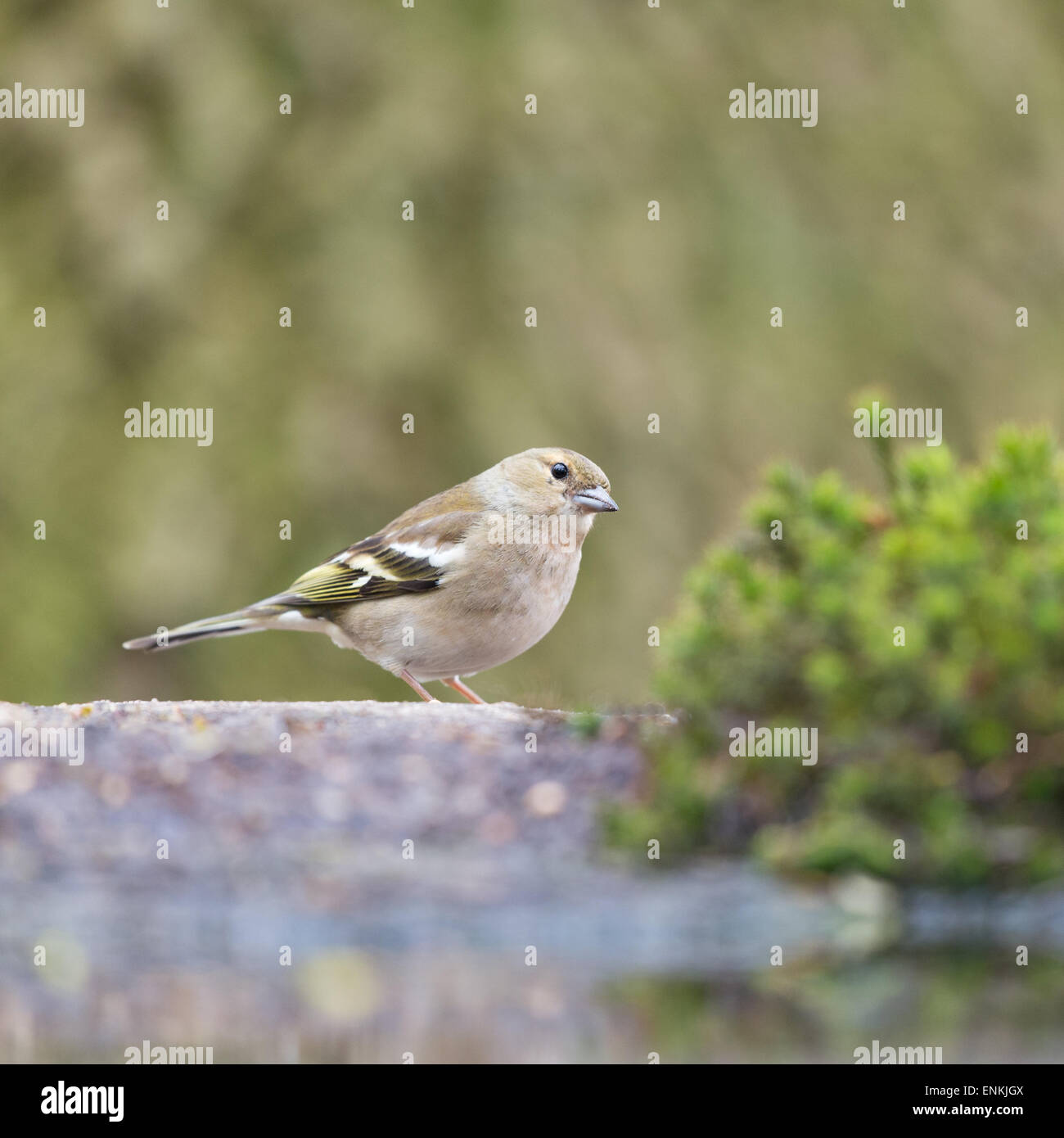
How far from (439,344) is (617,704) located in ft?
36.2

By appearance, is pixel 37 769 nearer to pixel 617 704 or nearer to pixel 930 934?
pixel 617 704

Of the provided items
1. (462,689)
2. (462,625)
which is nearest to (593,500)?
(462,625)

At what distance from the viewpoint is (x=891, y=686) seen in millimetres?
4938

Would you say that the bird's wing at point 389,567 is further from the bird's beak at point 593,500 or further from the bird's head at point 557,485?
the bird's beak at point 593,500

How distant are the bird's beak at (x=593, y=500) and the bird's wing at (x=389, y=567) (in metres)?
0.52

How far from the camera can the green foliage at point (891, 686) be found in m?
4.85

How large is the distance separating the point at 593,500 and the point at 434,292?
10.3 m

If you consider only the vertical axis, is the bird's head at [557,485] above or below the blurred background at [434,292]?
below

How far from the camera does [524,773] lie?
5.82 metres

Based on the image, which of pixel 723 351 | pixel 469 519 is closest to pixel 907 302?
pixel 723 351

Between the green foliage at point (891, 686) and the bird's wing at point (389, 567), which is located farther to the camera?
the bird's wing at point (389, 567)

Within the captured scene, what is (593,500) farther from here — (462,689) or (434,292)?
(434,292)

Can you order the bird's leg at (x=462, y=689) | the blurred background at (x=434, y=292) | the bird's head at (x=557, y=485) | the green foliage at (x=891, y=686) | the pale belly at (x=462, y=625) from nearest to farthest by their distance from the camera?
the green foliage at (x=891, y=686)
the pale belly at (x=462, y=625)
the bird's head at (x=557, y=485)
the bird's leg at (x=462, y=689)
the blurred background at (x=434, y=292)

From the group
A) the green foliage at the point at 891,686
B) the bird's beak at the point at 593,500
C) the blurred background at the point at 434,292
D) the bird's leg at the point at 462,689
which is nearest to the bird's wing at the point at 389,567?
the bird's beak at the point at 593,500
